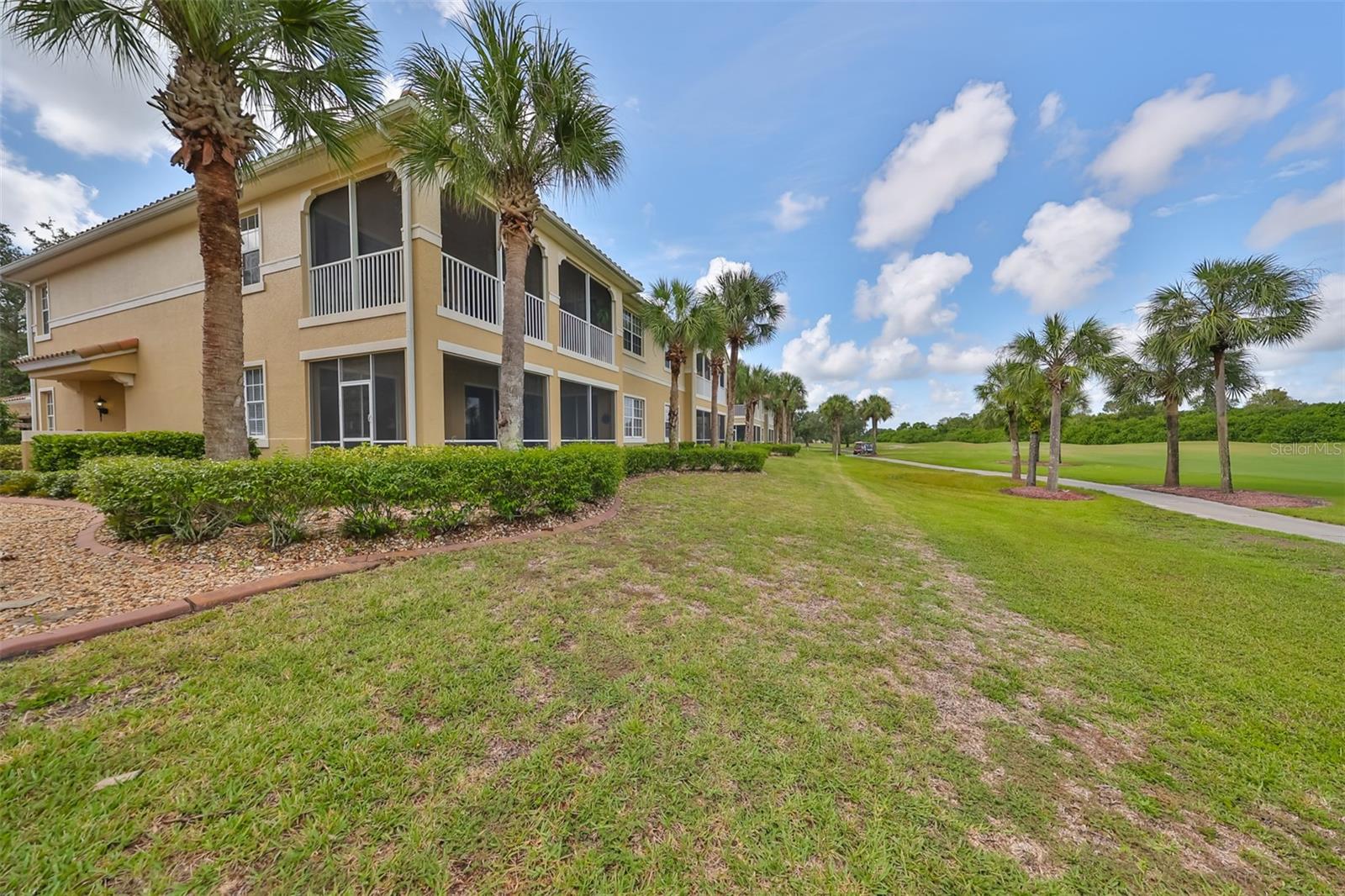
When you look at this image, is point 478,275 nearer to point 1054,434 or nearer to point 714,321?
point 714,321

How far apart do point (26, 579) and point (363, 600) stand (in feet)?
10.2

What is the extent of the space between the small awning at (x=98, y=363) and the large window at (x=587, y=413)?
1148 centimetres

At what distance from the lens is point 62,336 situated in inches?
552

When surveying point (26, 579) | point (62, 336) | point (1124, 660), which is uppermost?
point (62, 336)

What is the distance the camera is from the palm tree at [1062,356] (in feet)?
47.0

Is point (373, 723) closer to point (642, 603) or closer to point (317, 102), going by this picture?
point (642, 603)

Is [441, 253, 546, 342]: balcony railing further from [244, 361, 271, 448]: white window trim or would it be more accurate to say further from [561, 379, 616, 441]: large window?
[244, 361, 271, 448]: white window trim

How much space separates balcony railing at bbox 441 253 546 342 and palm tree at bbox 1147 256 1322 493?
21331 mm

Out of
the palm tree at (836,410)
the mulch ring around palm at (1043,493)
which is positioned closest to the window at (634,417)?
the mulch ring around palm at (1043,493)

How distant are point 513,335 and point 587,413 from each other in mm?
7620

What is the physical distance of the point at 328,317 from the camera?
30.8 feet

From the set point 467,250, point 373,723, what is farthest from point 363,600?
point 467,250

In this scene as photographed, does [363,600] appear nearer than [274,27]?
Yes

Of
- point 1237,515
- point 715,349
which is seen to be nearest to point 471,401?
point 715,349
